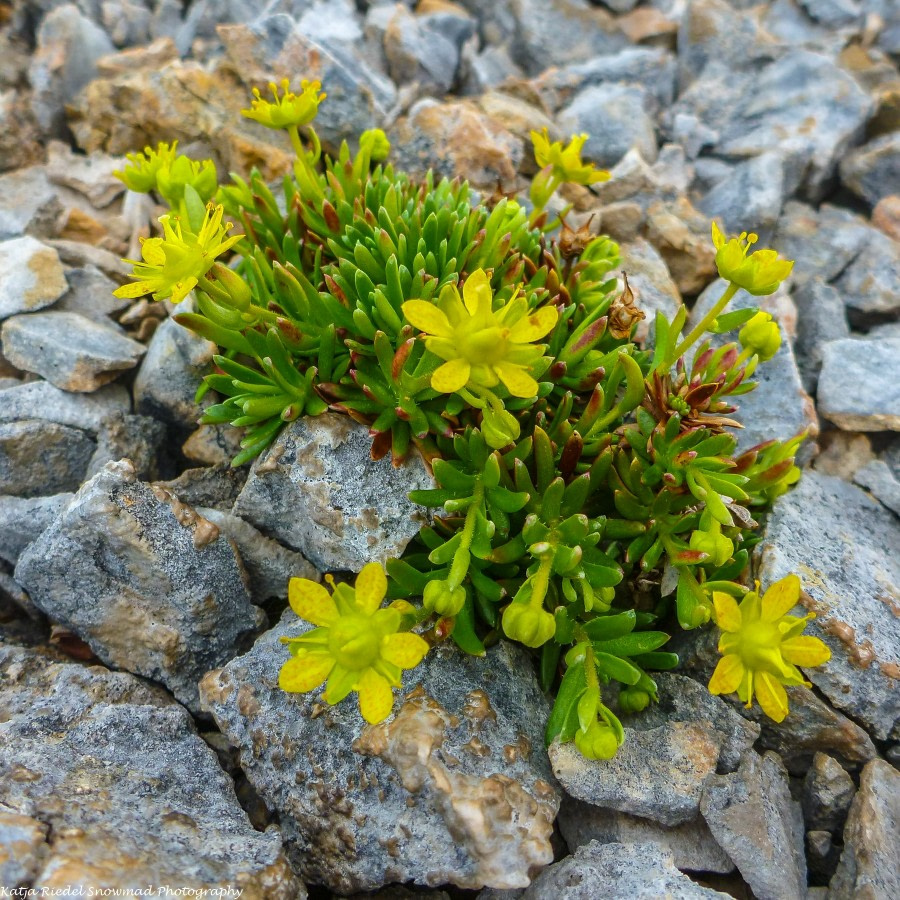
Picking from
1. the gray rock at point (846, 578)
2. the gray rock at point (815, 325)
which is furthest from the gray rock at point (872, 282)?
the gray rock at point (846, 578)

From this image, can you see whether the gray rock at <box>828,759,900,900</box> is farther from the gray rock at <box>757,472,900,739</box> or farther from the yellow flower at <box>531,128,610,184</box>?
the yellow flower at <box>531,128,610,184</box>

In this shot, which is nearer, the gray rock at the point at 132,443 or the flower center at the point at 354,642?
the flower center at the point at 354,642

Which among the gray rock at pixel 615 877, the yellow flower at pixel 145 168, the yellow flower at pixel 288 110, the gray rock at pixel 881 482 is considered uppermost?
the yellow flower at pixel 288 110

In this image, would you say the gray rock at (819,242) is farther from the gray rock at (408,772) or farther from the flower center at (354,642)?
the flower center at (354,642)

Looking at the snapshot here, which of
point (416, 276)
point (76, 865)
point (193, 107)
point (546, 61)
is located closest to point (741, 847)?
point (76, 865)

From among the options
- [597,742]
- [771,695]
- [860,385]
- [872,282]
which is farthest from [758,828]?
[872,282]

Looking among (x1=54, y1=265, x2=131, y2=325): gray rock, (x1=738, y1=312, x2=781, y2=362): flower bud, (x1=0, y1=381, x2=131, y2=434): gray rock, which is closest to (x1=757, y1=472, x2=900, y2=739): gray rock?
(x1=738, y1=312, x2=781, y2=362): flower bud

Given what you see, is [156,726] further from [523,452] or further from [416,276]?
[416,276]
